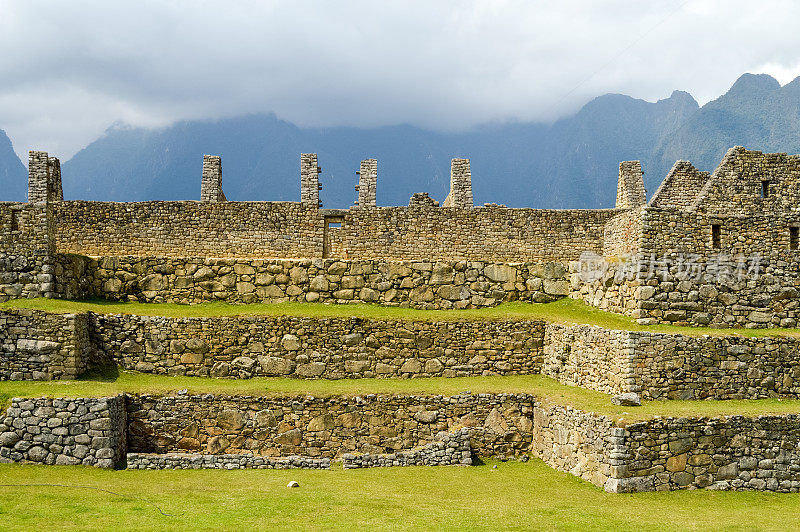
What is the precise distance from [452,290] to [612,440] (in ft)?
27.6

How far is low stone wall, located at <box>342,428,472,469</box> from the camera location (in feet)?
50.8

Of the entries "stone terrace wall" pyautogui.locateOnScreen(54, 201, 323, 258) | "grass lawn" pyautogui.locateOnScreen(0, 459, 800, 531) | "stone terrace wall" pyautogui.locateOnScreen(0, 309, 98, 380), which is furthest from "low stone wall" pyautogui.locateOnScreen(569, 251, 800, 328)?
"stone terrace wall" pyautogui.locateOnScreen(0, 309, 98, 380)

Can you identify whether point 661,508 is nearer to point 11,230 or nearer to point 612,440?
point 612,440

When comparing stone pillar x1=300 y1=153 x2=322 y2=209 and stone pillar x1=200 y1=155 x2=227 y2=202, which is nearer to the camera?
stone pillar x1=300 y1=153 x2=322 y2=209

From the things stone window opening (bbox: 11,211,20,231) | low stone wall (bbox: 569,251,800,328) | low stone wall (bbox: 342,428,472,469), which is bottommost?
low stone wall (bbox: 342,428,472,469)

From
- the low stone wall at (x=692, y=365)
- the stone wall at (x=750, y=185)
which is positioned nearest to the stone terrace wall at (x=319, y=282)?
the low stone wall at (x=692, y=365)

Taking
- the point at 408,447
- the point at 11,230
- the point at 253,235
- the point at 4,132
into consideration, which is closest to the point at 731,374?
the point at 408,447

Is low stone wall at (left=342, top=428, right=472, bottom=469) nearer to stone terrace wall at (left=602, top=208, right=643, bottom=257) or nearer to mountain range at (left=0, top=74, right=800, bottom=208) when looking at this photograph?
stone terrace wall at (left=602, top=208, right=643, bottom=257)

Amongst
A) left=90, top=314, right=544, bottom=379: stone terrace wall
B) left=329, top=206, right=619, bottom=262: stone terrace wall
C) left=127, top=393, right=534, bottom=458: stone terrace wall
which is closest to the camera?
left=127, top=393, right=534, bottom=458: stone terrace wall

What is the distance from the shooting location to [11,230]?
1852 centimetres

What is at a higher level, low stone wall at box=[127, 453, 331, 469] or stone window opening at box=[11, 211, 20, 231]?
stone window opening at box=[11, 211, 20, 231]

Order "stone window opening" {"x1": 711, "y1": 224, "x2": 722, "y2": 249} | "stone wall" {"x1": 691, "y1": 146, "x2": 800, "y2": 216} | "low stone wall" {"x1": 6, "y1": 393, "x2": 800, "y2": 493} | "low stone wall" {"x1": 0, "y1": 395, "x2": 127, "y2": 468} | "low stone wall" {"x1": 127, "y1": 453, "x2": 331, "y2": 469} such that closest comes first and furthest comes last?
"low stone wall" {"x1": 6, "y1": 393, "x2": 800, "y2": 493}
"low stone wall" {"x1": 0, "y1": 395, "x2": 127, "y2": 468}
"low stone wall" {"x1": 127, "y1": 453, "x2": 331, "y2": 469}
"stone window opening" {"x1": 711, "y1": 224, "x2": 722, "y2": 249}
"stone wall" {"x1": 691, "y1": 146, "x2": 800, "y2": 216}

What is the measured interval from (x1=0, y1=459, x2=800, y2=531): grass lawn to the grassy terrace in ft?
15.3

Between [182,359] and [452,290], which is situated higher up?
[452,290]
